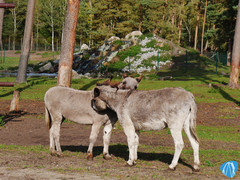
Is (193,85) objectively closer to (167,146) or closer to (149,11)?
(167,146)

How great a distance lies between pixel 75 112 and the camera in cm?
1095

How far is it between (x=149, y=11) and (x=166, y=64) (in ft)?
90.9

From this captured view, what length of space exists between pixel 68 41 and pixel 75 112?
351 inches

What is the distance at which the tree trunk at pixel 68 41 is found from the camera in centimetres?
1889

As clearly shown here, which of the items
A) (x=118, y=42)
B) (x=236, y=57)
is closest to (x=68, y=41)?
(x=236, y=57)

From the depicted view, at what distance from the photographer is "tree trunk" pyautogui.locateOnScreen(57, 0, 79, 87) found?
18.9m

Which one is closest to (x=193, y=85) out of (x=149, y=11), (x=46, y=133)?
(x=46, y=133)

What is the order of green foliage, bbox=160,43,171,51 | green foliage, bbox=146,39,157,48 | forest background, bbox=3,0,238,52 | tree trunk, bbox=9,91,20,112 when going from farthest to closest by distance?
forest background, bbox=3,0,238,52 < green foliage, bbox=146,39,157,48 < green foliage, bbox=160,43,171,51 < tree trunk, bbox=9,91,20,112

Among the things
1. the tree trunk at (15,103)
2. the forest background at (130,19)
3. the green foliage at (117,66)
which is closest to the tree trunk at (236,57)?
the tree trunk at (15,103)

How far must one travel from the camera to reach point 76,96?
11.2 meters

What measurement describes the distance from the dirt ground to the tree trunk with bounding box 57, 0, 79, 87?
2871 mm

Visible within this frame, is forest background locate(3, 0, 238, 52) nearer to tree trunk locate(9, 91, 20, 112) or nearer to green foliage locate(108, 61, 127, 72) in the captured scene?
green foliage locate(108, 61, 127, 72)

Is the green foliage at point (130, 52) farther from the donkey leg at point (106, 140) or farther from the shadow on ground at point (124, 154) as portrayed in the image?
the donkey leg at point (106, 140)

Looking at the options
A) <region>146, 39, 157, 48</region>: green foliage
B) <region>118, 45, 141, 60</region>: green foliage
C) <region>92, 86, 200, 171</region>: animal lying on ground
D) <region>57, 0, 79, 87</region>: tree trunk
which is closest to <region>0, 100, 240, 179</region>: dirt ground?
<region>92, 86, 200, 171</region>: animal lying on ground
